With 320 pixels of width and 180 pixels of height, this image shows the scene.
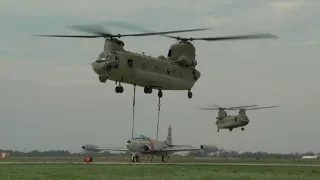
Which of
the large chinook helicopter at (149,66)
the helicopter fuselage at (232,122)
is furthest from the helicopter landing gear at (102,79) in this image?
the helicopter fuselage at (232,122)

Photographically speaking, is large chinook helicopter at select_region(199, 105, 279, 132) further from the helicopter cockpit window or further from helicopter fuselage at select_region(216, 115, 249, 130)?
the helicopter cockpit window

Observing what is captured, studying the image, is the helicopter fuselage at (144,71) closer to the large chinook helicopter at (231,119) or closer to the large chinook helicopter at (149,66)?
the large chinook helicopter at (149,66)

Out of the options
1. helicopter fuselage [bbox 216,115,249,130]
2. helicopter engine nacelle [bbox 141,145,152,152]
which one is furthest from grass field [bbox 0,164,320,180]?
helicopter fuselage [bbox 216,115,249,130]

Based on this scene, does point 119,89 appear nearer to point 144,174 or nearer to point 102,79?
point 102,79

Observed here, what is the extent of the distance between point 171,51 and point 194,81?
3.95 metres

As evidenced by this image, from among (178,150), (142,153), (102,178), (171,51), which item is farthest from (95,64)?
(178,150)

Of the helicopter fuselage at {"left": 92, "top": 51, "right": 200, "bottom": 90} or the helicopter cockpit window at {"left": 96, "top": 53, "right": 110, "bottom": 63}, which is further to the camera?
the helicopter fuselage at {"left": 92, "top": 51, "right": 200, "bottom": 90}

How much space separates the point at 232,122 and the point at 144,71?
189 feet

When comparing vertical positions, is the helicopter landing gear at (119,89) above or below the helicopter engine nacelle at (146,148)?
above

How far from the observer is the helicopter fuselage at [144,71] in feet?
153

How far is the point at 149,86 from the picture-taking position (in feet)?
168

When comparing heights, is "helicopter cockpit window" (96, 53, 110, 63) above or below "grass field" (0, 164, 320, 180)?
above

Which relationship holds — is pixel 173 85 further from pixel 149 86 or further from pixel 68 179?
pixel 68 179

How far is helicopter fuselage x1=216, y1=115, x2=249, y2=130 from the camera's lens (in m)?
103
